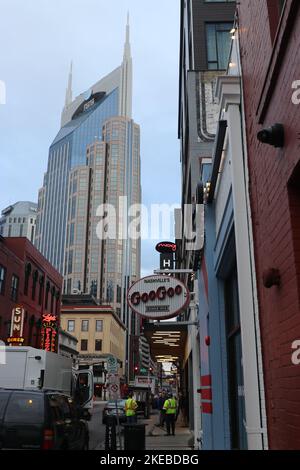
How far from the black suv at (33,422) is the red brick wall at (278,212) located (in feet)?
16.2

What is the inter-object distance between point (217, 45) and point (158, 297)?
1711 centimetres

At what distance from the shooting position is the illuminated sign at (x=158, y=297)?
10938 mm

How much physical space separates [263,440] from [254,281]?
1.67 meters

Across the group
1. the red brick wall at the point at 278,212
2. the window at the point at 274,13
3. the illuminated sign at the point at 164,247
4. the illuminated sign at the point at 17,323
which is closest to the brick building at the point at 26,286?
the illuminated sign at the point at 17,323

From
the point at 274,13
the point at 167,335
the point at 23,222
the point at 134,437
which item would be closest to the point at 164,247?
the point at 167,335

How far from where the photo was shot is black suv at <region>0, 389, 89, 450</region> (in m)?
8.33

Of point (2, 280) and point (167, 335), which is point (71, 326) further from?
point (167, 335)

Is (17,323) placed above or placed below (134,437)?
above

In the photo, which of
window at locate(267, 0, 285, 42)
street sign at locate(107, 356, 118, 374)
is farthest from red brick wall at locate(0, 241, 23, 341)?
window at locate(267, 0, 285, 42)

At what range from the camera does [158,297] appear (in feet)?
36.2

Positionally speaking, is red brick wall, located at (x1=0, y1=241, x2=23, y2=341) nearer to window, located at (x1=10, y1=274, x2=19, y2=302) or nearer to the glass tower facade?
window, located at (x1=10, y1=274, x2=19, y2=302)

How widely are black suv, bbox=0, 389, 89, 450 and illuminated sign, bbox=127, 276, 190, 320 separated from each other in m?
2.69

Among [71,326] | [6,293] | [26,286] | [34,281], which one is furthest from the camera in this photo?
[71,326]
